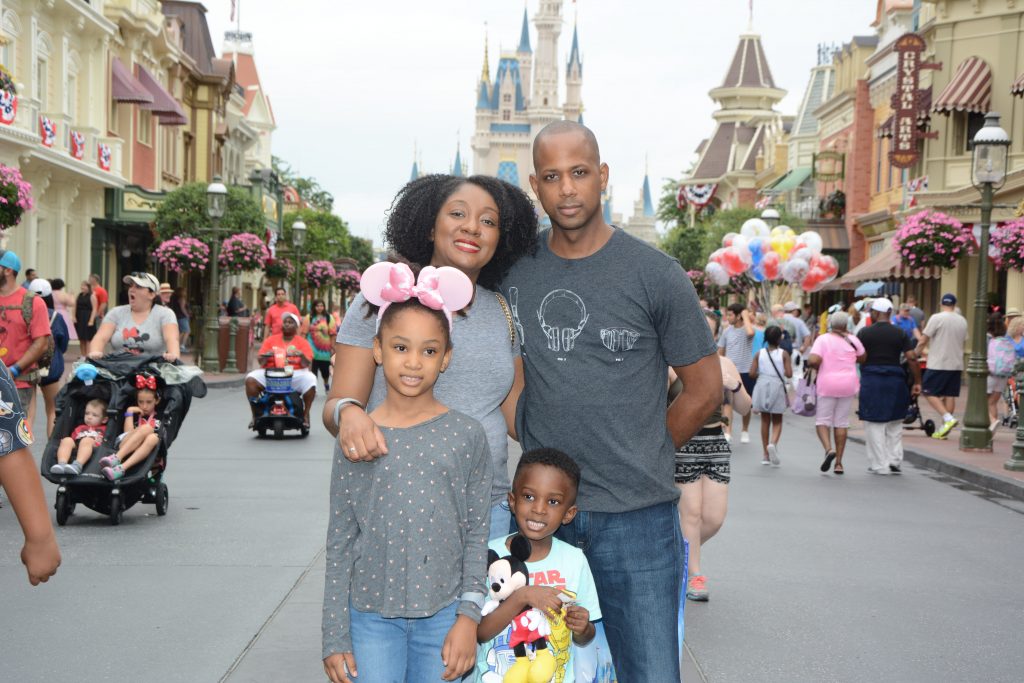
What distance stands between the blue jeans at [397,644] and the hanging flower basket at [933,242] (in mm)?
20571

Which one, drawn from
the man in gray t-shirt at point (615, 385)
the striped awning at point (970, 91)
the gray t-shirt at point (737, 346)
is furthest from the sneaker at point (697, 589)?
the striped awning at point (970, 91)

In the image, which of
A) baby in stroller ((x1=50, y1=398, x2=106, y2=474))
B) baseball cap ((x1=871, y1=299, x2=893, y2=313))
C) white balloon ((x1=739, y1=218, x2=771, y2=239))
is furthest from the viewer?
white balloon ((x1=739, y1=218, x2=771, y2=239))

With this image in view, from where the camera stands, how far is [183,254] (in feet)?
103

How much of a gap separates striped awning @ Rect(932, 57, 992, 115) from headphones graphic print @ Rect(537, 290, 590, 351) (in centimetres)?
2917

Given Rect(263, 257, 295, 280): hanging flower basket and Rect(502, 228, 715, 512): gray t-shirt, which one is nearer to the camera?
Rect(502, 228, 715, 512): gray t-shirt

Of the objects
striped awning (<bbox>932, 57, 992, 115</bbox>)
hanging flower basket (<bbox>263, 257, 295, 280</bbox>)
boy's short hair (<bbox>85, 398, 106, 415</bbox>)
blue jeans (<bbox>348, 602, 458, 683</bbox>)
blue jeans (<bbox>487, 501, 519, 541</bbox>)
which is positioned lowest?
blue jeans (<bbox>348, 602, 458, 683</bbox>)

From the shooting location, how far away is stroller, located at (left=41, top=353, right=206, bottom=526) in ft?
30.2

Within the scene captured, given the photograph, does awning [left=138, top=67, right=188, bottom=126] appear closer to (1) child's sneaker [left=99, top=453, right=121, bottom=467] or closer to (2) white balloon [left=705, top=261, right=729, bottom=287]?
(2) white balloon [left=705, top=261, right=729, bottom=287]

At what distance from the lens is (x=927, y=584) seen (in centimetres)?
799

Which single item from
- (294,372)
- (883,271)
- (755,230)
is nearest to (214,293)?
(755,230)

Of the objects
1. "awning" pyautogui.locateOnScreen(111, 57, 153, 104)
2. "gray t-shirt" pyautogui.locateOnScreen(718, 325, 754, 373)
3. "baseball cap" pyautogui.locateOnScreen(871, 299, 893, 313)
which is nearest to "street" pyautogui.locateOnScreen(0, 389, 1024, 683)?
"baseball cap" pyautogui.locateOnScreen(871, 299, 893, 313)

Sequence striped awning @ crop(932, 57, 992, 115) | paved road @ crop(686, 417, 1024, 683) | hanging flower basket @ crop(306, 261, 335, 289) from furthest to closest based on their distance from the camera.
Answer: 1. hanging flower basket @ crop(306, 261, 335, 289)
2. striped awning @ crop(932, 57, 992, 115)
3. paved road @ crop(686, 417, 1024, 683)

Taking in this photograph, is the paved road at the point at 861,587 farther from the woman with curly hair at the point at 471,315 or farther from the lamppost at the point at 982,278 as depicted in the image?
the lamppost at the point at 982,278

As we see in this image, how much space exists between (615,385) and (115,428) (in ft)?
22.4
